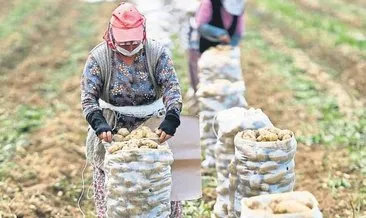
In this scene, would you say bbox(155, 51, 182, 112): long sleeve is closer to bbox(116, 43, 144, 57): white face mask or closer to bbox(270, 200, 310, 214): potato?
bbox(116, 43, 144, 57): white face mask

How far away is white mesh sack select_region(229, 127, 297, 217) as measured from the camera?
4.46 m

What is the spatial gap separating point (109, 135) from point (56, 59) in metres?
→ 8.45

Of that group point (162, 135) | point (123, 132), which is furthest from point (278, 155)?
point (123, 132)

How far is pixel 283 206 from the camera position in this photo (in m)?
3.69

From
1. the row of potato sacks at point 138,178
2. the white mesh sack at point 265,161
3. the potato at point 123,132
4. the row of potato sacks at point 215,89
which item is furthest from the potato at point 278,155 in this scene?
the row of potato sacks at point 215,89

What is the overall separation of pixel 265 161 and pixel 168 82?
0.73 metres

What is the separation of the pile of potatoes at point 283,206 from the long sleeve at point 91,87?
4.00 feet

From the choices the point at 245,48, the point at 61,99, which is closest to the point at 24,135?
the point at 61,99

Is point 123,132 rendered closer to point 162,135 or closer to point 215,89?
point 162,135

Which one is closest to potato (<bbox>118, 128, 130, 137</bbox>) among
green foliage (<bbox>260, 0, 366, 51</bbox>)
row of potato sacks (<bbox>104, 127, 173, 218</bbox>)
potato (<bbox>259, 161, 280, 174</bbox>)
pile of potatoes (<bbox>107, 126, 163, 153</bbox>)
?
pile of potatoes (<bbox>107, 126, 163, 153</bbox>)

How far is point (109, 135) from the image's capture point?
4488 mm

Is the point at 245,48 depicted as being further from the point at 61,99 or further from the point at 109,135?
the point at 109,135

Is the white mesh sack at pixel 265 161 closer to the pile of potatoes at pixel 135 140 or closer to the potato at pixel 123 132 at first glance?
→ the pile of potatoes at pixel 135 140

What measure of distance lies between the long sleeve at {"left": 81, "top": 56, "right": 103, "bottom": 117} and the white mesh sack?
859 millimetres
